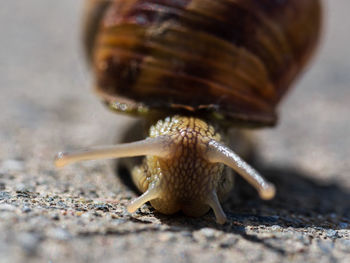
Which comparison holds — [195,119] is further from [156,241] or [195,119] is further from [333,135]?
[333,135]

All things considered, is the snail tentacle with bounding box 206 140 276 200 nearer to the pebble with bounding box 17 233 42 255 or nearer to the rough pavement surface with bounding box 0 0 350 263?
the rough pavement surface with bounding box 0 0 350 263

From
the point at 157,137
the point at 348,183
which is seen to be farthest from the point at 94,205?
the point at 348,183

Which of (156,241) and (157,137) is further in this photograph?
(157,137)

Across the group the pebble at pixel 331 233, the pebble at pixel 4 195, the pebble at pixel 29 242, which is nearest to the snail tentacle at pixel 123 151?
the pebble at pixel 4 195

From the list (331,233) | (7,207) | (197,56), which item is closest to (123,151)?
(7,207)

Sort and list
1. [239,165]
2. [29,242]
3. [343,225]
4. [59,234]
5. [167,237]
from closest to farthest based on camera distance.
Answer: [29,242], [59,234], [167,237], [239,165], [343,225]

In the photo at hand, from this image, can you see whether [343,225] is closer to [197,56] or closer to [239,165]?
[239,165]

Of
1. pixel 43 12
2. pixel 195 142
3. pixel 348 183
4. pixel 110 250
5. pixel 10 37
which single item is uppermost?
pixel 43 12
